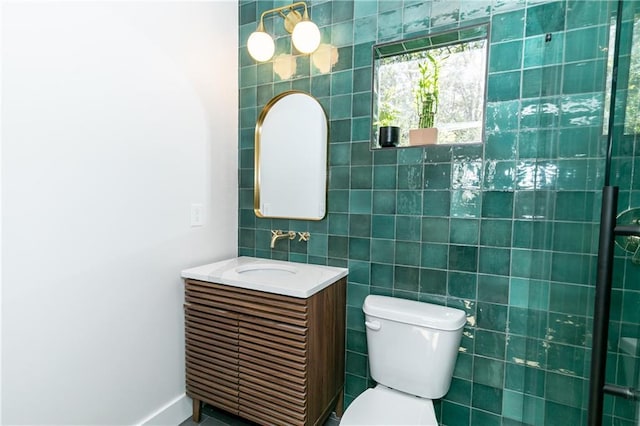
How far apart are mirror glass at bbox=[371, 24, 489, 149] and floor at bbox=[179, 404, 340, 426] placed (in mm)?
1510

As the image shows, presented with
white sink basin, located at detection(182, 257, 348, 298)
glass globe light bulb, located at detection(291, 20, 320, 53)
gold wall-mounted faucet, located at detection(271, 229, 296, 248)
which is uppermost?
glass globe light bulb, located at detection(291, 20, 320, 53)

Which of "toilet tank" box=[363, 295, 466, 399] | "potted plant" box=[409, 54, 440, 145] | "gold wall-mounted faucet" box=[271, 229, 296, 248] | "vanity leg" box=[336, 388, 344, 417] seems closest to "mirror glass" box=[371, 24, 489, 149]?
"potted plant" box=[409, 54, 440, 145]

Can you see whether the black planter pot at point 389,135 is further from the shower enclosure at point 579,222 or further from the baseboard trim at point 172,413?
the baseboard trim at point 172,413

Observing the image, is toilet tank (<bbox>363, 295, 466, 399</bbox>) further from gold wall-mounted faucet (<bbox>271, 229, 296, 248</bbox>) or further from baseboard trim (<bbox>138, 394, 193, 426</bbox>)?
baseboard trim (<bbox>138, 394, 193, 426</bbox>)

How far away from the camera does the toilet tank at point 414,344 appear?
52.4 inches

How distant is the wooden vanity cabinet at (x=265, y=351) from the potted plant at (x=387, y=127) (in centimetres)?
77

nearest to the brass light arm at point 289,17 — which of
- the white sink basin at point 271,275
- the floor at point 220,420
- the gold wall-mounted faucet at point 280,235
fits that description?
the gold wall-mounted faucet at point 280,235

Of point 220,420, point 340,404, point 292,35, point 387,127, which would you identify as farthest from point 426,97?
point 220,420

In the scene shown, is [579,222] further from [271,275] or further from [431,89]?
[271,275]

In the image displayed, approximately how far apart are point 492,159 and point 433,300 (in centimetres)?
71

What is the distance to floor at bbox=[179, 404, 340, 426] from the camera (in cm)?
167

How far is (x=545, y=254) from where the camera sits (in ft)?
3.89

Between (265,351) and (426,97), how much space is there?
1467 millimetres

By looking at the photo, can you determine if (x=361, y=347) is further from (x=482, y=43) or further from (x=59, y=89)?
(x=59, y=89)
